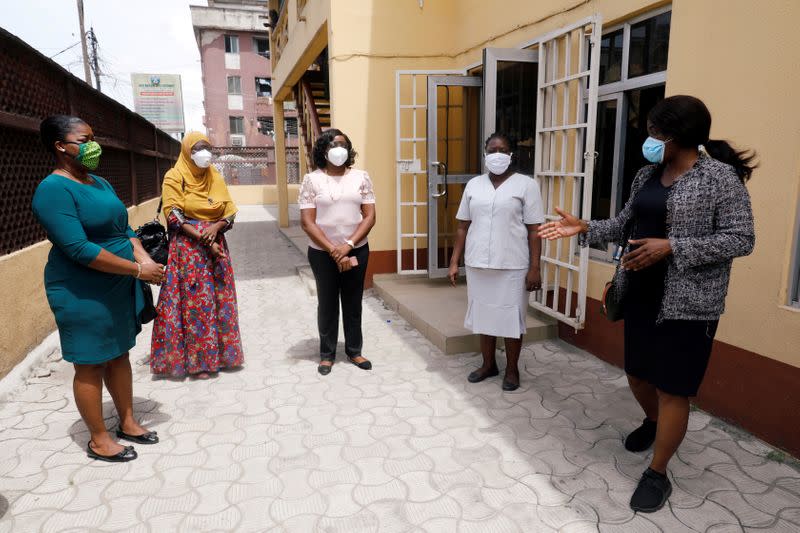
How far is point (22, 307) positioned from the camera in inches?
149

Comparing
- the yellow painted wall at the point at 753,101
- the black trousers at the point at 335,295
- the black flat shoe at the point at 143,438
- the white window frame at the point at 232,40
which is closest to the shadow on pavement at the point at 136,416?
the black flat shoe at the point at 143,438

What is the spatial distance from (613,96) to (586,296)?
1490 millimetres

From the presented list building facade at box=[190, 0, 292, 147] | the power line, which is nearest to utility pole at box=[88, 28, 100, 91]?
the power line

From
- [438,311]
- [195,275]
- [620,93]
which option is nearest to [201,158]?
[195,275]

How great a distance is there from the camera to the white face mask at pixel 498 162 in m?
3.14

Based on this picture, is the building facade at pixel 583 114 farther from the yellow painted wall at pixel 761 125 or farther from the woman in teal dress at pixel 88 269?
the woman in teal dress at pixel 88 269

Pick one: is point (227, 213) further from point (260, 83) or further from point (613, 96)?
point (260, 83)

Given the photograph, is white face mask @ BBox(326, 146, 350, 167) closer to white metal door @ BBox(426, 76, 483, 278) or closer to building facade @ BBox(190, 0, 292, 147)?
white metal door @ BBox(426, 76, 483, 278)

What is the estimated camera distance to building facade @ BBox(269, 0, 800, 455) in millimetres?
2594

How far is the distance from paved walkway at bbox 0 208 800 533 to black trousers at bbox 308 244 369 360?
0.70 ft

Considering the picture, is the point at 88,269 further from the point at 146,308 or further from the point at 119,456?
the point at 119,456

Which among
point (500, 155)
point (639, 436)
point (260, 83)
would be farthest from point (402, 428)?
point (260, 83)

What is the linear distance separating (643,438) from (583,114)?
2314 millimetres

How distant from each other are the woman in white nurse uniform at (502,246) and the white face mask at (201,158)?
65.7 inches
